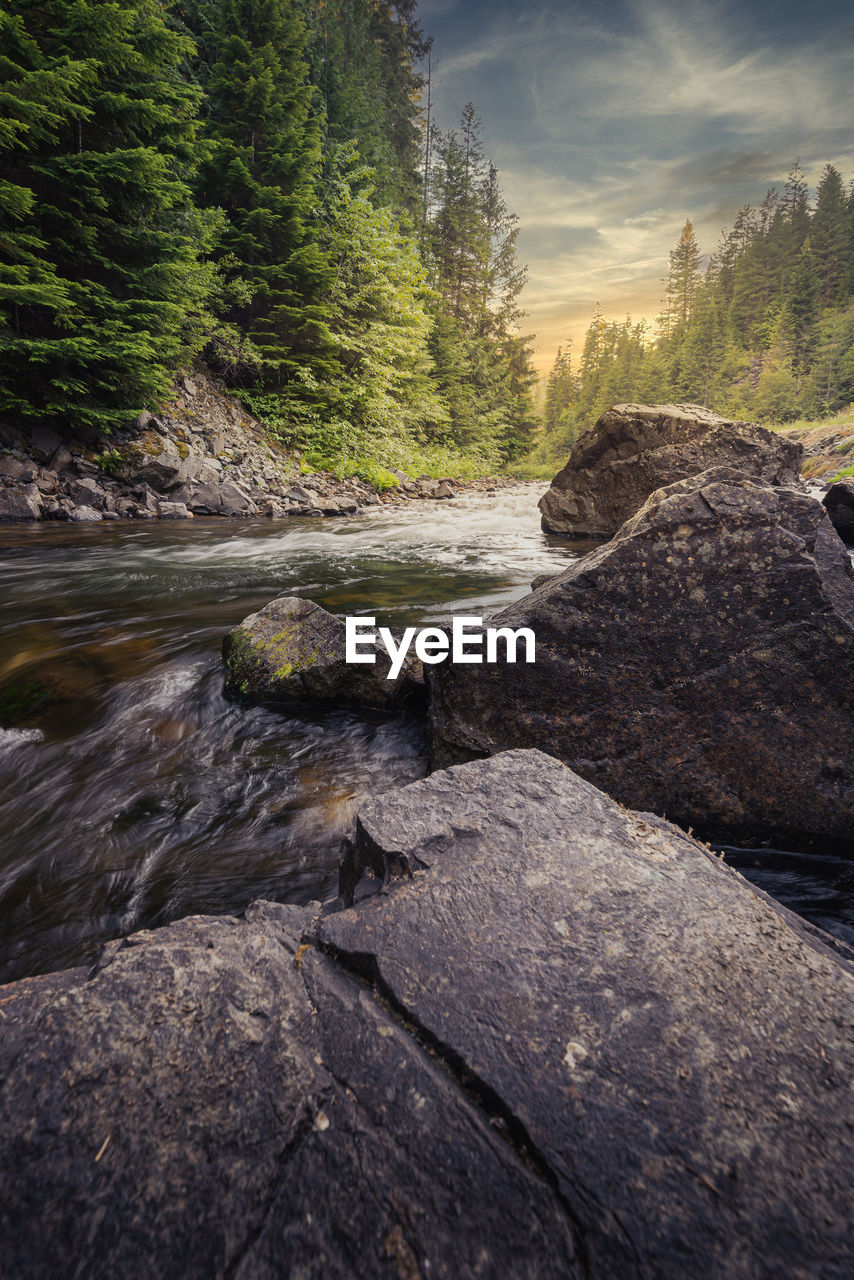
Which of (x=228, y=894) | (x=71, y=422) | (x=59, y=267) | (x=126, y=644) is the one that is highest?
(x=59, y=267)

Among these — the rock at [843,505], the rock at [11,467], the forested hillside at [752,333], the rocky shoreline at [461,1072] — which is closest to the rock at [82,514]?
the rock at [11,467]

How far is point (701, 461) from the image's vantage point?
27.6ft

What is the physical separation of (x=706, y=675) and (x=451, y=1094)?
A: 2.35m

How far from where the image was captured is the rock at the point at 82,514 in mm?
10516

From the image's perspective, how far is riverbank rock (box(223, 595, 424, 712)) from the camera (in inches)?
158

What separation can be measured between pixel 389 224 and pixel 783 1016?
74.9 ft

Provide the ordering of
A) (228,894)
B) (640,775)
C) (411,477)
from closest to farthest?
(228,894) < (640,775) < (411,477)

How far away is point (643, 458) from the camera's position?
9.21 meters

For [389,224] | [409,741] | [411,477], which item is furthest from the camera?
[411,477]

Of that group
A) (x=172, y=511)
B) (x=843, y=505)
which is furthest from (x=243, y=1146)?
(x=172, y=511)

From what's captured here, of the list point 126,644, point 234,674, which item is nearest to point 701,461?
point 234,674

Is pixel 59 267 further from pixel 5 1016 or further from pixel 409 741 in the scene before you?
pixel 5 1016

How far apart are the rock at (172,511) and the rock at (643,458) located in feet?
26.5

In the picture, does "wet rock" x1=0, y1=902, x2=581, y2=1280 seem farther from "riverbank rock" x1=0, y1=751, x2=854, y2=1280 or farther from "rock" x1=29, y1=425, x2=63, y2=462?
"rock" x1=29, y1=425, x2=63, y2=462
